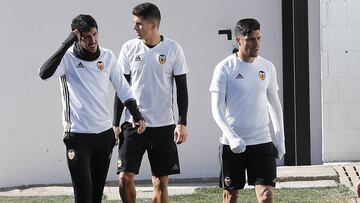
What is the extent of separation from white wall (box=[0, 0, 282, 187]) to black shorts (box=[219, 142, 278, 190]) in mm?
3272

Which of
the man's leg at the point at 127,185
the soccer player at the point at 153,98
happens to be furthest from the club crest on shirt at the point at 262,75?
the man's leg at the point at 127,185

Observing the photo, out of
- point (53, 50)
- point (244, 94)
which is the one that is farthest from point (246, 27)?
point (53, 50)

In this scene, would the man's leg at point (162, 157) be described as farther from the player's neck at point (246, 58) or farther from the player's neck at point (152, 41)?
the player's neck at point (246, 58)

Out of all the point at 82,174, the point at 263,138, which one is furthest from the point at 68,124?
the point at 263,138

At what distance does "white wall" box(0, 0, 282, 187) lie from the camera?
979cm

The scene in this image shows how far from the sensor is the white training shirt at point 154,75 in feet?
23.4

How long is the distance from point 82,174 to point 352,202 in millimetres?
2973

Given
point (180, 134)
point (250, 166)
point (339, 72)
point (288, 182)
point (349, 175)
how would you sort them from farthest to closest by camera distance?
point (339, 72), point (349, 175), point (288, 182), point (180, 134), point (250, 166)

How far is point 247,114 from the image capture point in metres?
6.68

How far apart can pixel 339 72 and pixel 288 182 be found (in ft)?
4.93

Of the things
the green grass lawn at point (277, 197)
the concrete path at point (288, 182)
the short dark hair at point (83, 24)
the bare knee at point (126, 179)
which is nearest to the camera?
the short dark hair at point (83, 24)

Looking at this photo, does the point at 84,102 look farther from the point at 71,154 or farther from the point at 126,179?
the point at 126,179

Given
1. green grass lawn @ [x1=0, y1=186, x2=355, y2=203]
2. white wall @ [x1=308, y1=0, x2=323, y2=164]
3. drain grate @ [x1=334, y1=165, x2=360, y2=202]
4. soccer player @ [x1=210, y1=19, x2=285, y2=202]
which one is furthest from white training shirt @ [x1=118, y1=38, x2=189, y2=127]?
white wall @ [x1=308, y1=0, x2=323, y2=164]

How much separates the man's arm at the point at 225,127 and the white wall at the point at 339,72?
3.64 metres
